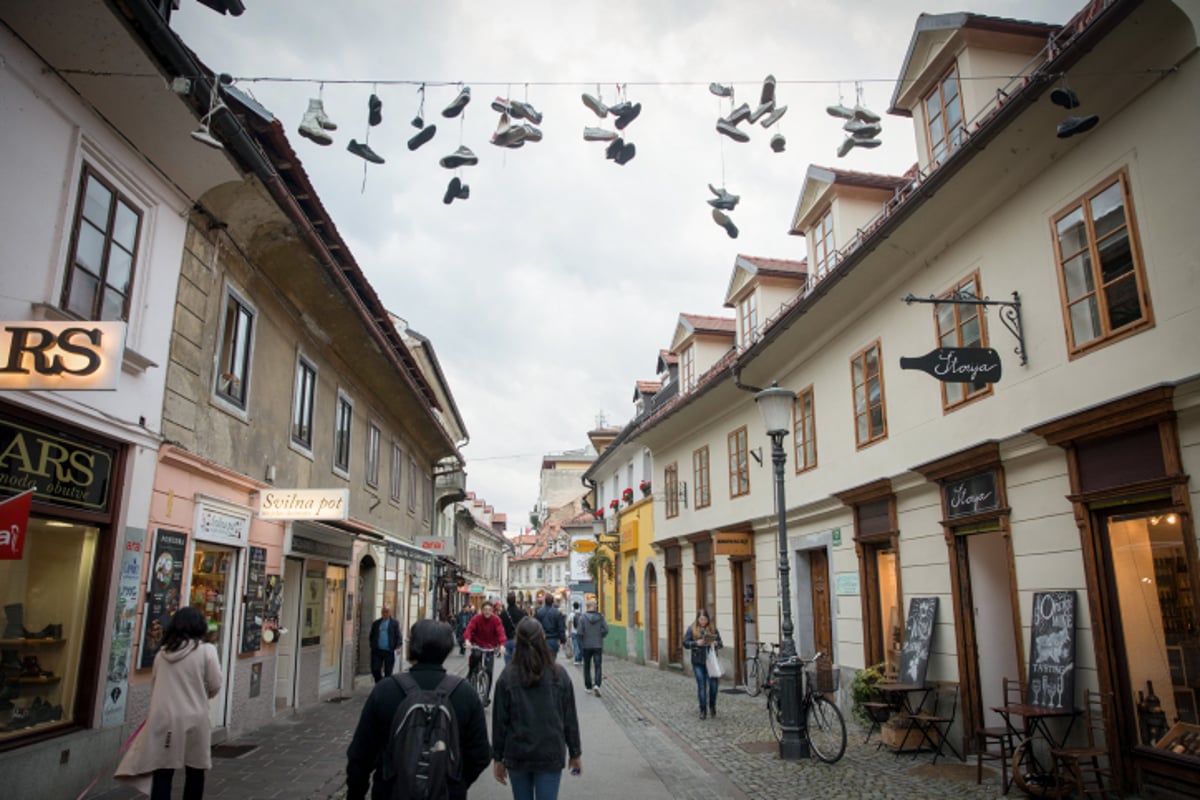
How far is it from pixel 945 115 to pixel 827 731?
769cm

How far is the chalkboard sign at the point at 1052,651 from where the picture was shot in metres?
7.59

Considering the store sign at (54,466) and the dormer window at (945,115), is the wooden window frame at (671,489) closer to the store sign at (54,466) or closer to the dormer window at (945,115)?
the dormer window at (945,115)

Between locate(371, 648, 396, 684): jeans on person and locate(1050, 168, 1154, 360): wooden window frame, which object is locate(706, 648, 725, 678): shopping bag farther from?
locate(1050, 168, 1154, 360): wooden window frame

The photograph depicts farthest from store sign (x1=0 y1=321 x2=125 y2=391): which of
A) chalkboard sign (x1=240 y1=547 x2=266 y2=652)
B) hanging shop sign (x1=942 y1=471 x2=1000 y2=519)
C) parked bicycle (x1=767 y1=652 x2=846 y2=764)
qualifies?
hanging shop sign (x1=942 y1=471 x2=1000 y2=519)

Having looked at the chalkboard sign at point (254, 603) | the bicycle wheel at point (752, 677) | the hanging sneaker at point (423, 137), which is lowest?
the bicycle wheel at point (752, 677)

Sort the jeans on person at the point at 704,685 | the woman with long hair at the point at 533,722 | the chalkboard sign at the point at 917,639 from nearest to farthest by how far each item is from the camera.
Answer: the woman with long hair at the point at 533,722
the chalkboard sign at the point at 917,639
the jeans on person at the point at 704,685

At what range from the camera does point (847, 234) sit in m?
13.1

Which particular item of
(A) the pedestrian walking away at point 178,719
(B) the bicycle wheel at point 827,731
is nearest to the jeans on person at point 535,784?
(A) the pedestrian walking away at point 178,719

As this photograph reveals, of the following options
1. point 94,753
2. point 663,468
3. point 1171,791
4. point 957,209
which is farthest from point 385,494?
point 1171,791

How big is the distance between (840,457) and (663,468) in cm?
1087

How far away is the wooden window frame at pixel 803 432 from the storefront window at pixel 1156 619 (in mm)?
7013

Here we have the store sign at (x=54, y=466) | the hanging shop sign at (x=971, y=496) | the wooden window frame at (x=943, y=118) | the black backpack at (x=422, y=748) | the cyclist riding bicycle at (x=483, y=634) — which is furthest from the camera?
the cyclist riding bicycle at (x=483, y=634)

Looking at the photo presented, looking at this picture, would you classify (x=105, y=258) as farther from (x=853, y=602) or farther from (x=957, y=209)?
(x=853, y=602)

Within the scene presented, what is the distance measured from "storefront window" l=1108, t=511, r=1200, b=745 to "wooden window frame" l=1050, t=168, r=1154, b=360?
160 cm
